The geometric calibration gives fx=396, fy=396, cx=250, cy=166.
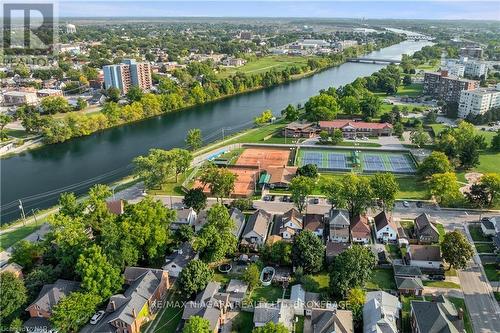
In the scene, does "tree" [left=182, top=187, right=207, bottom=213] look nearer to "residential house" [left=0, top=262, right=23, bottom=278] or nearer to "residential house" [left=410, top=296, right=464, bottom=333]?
"residential house" [left=0, top=262, right=23, bottom=278]

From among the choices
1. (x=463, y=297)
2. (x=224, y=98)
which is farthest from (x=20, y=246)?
(x=224, y=98)

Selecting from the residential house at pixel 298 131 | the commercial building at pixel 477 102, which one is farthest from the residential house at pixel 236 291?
the commercial building at pixel 477 102

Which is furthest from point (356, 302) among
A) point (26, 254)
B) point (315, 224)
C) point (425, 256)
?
point (26, 254)

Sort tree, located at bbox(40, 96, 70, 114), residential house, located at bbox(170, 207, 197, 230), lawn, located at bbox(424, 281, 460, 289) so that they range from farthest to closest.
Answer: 1. tree, located at bbox(40, 96, 70, 114)
2. residential house, located at bbox(170, 207, 197, 230)
3. lawn, located at bbox(424, 281, 460, 289)

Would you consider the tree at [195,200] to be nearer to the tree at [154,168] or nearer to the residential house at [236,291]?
the tree at [154,168]

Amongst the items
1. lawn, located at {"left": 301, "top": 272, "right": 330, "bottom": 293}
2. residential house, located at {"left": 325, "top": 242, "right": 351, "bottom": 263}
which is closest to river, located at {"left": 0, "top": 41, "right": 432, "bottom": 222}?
residential house, located at {"left": 325, "top": 242, "right": 351, "bottom": 263}
